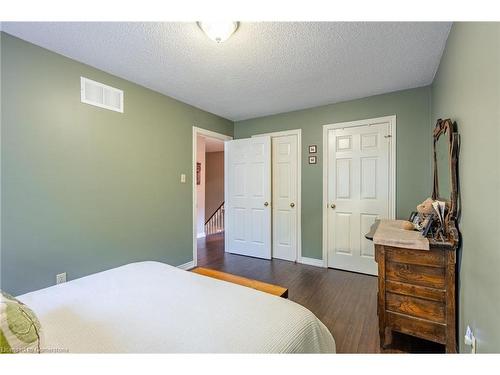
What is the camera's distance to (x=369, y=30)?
1685mm

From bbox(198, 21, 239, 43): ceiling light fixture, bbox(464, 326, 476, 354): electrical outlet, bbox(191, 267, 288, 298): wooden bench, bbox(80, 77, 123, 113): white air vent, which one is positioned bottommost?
bbox(464, 326, 476, 354): electrical outlet

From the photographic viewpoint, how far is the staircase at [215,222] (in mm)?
6039

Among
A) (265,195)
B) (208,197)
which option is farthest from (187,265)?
(208,197)

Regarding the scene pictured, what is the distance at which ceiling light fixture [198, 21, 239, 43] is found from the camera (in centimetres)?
161

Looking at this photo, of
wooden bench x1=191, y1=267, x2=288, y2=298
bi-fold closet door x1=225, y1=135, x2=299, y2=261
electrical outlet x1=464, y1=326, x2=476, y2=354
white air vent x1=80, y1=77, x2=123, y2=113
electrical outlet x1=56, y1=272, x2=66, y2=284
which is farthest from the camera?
bi-fold closet door x1=225, y1=135, x2=299, y2=261

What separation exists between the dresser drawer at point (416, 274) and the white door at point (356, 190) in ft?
5.05

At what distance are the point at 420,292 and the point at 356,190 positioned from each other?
69.5 inches

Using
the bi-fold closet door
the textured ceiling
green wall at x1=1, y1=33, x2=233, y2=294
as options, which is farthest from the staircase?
the textured ceiling

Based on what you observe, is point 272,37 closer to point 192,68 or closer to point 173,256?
point 192,68

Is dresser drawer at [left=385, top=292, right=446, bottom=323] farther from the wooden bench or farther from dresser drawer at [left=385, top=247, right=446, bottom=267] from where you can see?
the wooden bench

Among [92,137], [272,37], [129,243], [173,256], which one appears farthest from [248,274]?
[272,37]

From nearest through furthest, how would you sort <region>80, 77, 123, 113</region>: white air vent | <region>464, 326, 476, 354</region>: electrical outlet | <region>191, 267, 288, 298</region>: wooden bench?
1. <region>464, 326, 476, 354</region>: electrical outlet
2. <region>191, 267, 288, 298</region>: wooden bench
3. <region>80, 77, 123, 113</region>: white air vent

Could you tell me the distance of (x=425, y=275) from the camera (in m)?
1.46

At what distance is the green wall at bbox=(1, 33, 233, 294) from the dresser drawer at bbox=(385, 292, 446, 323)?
2.51 meters
